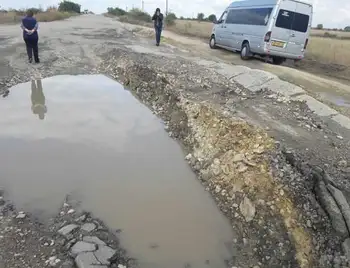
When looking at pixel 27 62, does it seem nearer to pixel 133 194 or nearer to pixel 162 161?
pixel 162 161

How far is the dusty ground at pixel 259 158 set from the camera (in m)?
4.02

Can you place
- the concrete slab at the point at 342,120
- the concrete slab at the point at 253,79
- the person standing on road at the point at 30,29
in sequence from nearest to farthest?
1. the concrete slab at the point at 342,120
2. the concrete slab at the point at 253,79
3. the person standing on road at the point at 30,29

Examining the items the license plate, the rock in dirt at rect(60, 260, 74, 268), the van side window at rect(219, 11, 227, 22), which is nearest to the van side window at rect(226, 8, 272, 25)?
the van side window at rect(219, 11, 227, 22)

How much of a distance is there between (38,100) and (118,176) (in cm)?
450

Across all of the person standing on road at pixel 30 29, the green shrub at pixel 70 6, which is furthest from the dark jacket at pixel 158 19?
the green shrub at pixel 70 6

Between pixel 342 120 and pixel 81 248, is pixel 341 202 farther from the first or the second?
pixel 342 120

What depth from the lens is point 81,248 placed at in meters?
3.76

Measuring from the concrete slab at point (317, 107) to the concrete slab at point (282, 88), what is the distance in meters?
0.36

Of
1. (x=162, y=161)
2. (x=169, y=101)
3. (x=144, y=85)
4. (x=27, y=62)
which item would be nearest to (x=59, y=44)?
(x=27, y=62)

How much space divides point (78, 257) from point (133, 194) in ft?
5.11

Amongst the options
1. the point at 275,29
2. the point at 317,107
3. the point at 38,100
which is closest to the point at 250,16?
the point at 275,29

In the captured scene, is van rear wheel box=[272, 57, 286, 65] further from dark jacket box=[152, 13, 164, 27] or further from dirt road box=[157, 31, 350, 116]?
dark jacket box=[152, 13, 164, 27]

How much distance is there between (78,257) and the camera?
361 cm

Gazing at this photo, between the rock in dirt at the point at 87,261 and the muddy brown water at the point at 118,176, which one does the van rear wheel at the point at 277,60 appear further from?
the rock in dirt at the point at 87,261
